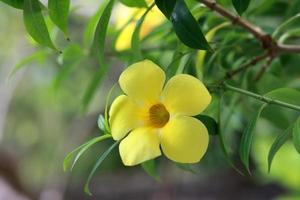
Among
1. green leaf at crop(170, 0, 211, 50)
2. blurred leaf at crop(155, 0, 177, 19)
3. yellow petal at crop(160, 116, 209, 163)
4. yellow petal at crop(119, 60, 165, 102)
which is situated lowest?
yellow petal at crop(160, 116, 209, 163)

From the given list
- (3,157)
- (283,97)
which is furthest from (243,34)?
(3,157)

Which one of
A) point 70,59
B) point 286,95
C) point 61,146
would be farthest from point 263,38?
point 61,146

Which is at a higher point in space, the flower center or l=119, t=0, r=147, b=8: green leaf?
l=119, t=0, r=147, b=8: green leaf

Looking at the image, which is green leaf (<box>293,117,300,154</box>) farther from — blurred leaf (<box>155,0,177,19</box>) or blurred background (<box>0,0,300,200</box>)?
blurred background (<box>0,0,300,200</box>)

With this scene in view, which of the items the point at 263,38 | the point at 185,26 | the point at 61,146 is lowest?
the point at 61,146

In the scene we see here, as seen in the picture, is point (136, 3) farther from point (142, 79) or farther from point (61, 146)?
point (61, 146)

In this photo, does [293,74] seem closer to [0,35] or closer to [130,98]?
[130,98]

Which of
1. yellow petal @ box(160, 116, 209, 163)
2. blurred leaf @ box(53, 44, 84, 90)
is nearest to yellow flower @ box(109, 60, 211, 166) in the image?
yellow petal @ box(160, 116, 209, 163)

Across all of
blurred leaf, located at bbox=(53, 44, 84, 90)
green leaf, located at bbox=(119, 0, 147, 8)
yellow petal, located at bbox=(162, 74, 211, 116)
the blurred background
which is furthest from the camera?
the blurred background
